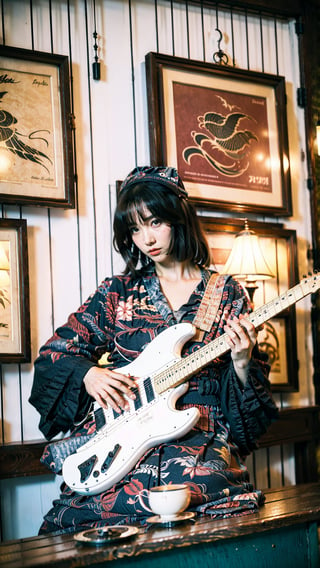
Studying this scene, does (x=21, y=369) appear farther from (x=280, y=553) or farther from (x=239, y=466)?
(x=280, y=553)

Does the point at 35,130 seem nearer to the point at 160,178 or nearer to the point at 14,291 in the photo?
the point at 14,291

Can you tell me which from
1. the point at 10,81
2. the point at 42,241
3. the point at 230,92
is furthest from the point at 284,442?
the point at 10,81

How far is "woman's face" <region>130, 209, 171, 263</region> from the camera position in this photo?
232 centimetres

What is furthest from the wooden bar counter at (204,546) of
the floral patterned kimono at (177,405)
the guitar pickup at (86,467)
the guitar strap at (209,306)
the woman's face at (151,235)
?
the woman's face at (151,235)

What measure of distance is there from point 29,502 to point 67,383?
2.44 feet

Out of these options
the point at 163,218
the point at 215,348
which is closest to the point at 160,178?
the point at 163,218

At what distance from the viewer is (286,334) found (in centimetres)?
359

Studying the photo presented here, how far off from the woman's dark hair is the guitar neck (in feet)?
1.50

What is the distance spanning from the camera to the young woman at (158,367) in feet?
6.54

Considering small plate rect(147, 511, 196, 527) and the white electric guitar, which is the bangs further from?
small plate rect(147, 511, 196, 527)

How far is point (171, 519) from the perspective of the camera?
1733 millimetres

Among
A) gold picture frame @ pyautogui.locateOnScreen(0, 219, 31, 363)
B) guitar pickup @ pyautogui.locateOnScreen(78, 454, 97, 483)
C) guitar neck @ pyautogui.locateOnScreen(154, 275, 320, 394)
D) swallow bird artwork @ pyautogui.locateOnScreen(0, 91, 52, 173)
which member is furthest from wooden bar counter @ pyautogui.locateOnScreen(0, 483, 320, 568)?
swallow bird artwork @ pyautogui.locateOnScreen(0, 91, 52, 173)

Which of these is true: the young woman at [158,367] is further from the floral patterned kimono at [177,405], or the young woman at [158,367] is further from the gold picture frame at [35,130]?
the gold picture frame at [35,130]

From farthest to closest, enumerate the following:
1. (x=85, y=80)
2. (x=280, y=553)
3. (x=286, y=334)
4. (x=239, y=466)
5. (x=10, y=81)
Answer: (x=286, y=334) → (x=85, y=80) → (x=10, y=81) → (x=239, y=466) → (x=280, y=553)
